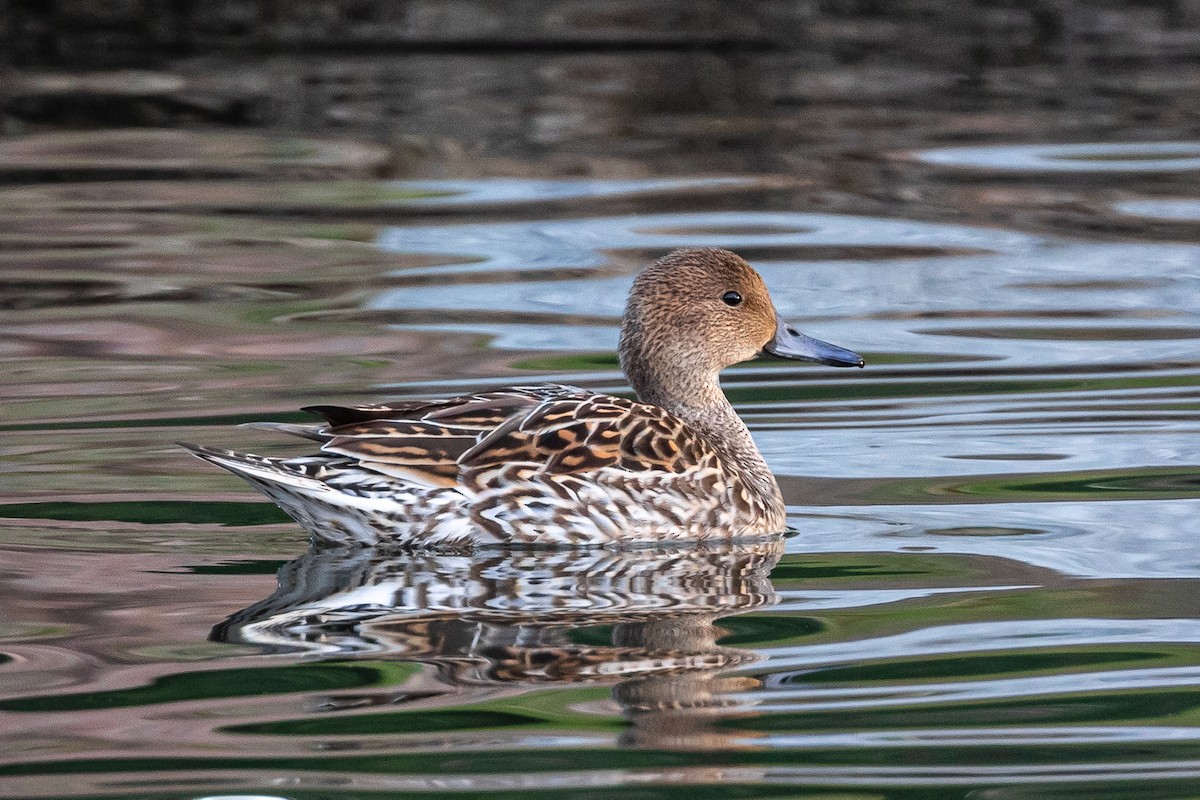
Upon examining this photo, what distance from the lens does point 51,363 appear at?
9.94 meters

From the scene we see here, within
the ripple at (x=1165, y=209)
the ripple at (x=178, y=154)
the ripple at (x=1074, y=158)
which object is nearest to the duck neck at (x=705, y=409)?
the ripple at (x=1165, y=209)

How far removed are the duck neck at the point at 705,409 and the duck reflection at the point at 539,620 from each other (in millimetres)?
554

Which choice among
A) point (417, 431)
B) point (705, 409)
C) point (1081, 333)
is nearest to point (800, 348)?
point (705, 409)

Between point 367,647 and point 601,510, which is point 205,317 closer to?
point 601,510

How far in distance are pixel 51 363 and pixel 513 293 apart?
2.76 m

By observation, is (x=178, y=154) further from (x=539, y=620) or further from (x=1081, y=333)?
(x=539, y=620)

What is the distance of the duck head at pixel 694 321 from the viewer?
7.73 meters

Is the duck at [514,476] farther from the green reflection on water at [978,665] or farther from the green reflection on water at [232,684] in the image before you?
the green reflection on water at [978,665]

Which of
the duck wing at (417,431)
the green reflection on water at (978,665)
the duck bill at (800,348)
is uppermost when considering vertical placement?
the duck bill at (800,348)

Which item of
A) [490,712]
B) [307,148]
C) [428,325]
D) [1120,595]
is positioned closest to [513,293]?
[428,325]

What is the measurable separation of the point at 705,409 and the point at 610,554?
3.85ft

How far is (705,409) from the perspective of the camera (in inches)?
307

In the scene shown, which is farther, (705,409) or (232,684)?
(705,409)

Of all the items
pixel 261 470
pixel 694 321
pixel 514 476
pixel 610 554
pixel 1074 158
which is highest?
pixel 1074 158
